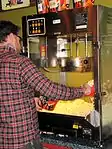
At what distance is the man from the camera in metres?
1.76

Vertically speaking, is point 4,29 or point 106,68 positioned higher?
point 4,29

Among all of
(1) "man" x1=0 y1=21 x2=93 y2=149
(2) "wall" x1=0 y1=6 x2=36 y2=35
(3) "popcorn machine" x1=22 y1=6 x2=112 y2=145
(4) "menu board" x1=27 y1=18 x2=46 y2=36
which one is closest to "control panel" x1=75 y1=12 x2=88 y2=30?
(3) "popcorn machine" x1=22 y1=6 x2=112 y2=145

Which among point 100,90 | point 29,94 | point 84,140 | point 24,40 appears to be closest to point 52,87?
point 29,94

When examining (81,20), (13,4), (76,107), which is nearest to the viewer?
(81,20)

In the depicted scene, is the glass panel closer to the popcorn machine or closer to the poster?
the popcorn machine

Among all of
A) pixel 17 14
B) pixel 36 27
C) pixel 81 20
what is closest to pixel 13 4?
pixel 17 14

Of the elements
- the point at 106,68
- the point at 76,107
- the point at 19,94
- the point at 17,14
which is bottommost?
the point at 76,107

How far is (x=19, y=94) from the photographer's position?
1.80 meters

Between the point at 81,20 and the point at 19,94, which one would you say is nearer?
the point at 19,94

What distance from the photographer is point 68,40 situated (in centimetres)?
236

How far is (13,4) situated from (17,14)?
11 centimetres

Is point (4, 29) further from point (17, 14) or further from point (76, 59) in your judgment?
point (17, 14)

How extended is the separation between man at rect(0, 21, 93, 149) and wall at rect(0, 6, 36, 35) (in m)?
0.99

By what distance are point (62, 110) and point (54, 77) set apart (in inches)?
13.3
